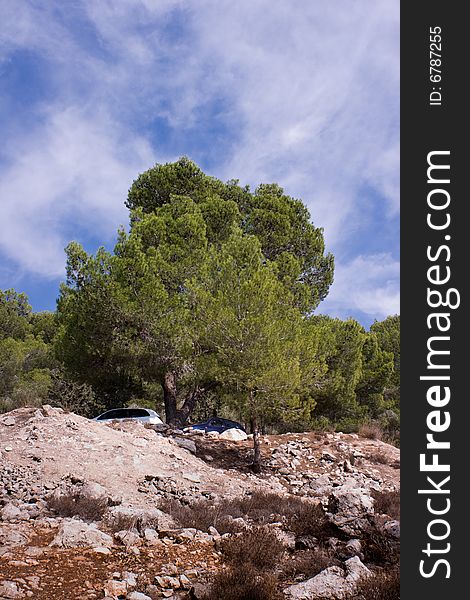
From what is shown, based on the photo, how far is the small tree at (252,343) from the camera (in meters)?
16.5

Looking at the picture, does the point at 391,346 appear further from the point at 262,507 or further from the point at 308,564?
the point at 308,564

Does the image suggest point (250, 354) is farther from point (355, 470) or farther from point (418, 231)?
point (418, 231)

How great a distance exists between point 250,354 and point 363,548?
32.1 ft

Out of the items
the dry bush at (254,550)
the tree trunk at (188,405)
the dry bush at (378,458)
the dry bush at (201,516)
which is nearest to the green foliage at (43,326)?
the tree trunk at (188,405)

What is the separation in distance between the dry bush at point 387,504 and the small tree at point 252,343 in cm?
595

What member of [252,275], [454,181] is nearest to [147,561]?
[454,181]

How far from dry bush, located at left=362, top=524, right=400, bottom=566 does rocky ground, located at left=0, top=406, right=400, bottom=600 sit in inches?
2.5

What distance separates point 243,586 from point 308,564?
1287 mm

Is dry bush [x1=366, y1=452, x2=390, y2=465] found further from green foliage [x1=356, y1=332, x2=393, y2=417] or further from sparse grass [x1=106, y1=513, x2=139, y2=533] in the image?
sparse grass [x1=106, y1=513, x2=139, y2=533]

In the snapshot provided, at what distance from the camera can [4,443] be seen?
13.6 meters

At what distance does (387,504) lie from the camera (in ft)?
32.2

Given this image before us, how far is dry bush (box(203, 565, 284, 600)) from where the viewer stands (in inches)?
209

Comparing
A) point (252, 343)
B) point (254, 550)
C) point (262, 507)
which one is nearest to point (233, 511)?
point (262, 507)

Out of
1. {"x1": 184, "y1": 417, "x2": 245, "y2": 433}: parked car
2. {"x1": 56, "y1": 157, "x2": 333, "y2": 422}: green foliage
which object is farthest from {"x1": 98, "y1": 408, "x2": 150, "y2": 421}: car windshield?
{"x1": 184, "y1": 417, "x2": 245, "y2": 433}: parked car
